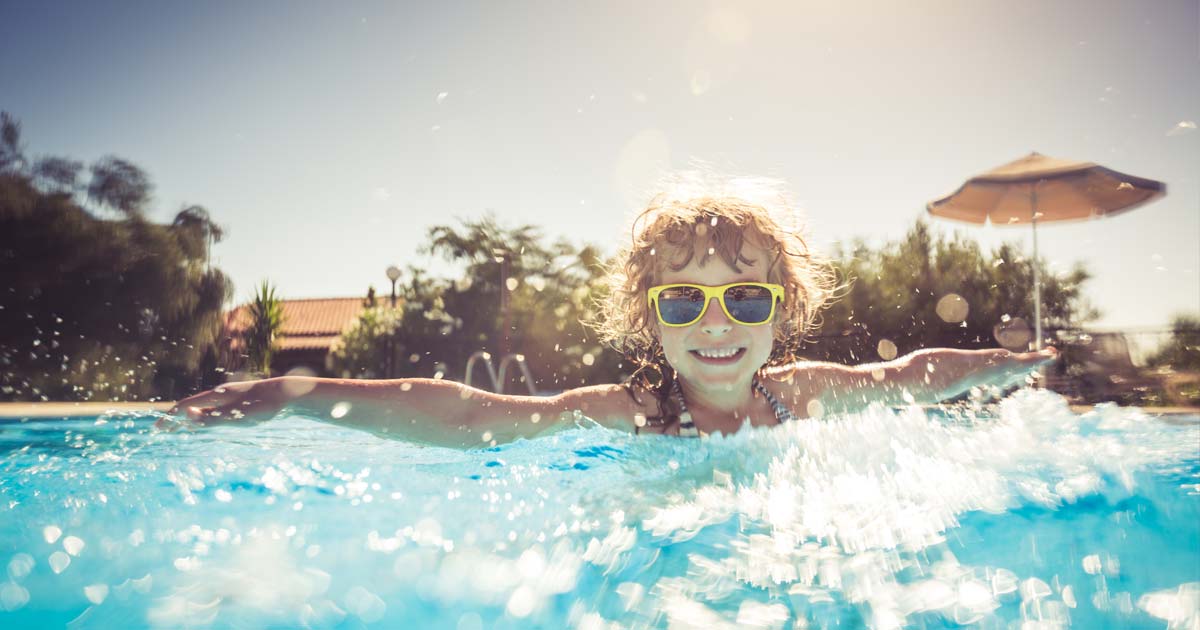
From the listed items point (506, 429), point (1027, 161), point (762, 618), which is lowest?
point (762, 618)

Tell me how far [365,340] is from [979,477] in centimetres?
1671

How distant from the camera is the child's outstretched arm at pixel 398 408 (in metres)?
1.77

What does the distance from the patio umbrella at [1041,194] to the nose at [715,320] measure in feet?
25.3

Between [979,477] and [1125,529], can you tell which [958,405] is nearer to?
[979,477]

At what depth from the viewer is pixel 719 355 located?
2.56m

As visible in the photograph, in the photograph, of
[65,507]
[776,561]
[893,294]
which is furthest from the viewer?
[893,294]

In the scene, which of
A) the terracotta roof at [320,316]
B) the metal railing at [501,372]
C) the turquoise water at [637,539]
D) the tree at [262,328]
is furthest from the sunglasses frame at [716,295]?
the terracotta roof at [320,316]

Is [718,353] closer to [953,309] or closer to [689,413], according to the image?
[689,413]

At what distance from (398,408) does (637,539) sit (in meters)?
0.97

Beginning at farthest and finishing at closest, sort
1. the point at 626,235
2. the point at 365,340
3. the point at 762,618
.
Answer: the point at 365,340
the point at 626,235
the point at 762,618

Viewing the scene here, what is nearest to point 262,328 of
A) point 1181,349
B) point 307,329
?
point 307,329

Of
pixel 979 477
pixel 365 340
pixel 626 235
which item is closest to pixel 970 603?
pixel 979 477

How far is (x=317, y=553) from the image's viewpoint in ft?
4.53

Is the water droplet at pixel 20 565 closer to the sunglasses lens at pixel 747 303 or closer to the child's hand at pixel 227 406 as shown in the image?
the child's hand at pixel 227 406
